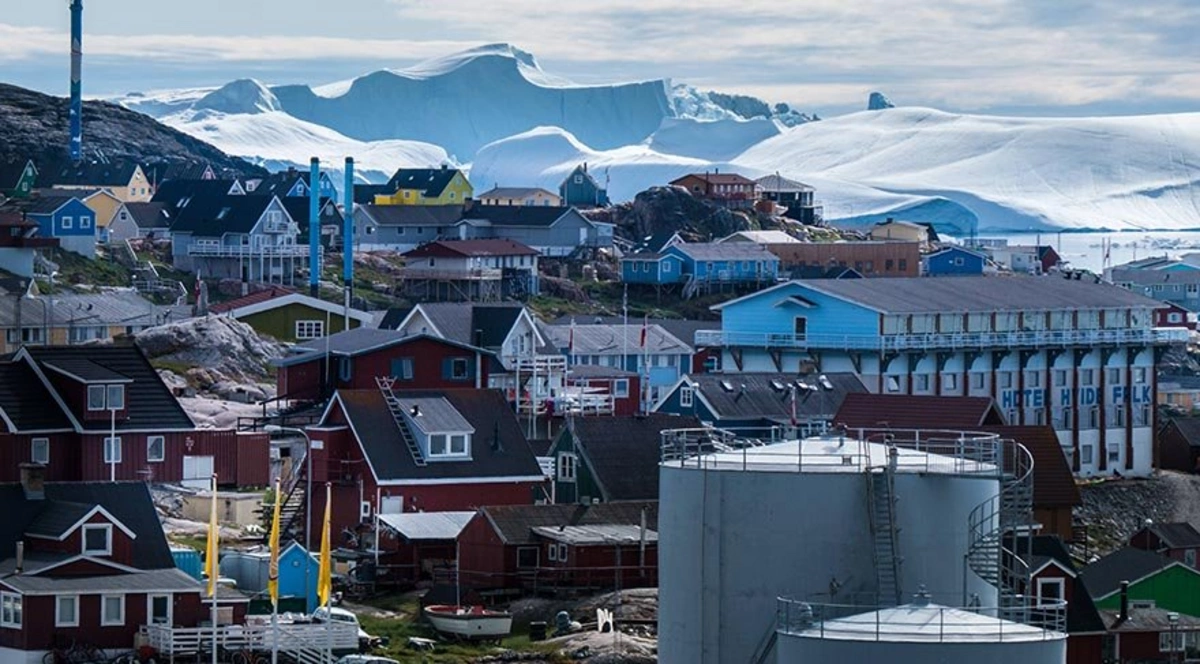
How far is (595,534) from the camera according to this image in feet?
181

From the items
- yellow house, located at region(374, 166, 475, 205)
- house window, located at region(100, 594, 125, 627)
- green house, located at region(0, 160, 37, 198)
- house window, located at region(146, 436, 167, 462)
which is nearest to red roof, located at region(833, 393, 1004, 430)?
house window, located at region(146, 436, 167, 462)

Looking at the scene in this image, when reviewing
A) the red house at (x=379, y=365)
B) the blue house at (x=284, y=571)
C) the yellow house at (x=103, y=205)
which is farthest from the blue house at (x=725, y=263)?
the blue house at (x=284, y=571)

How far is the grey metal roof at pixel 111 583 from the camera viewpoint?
45.0m

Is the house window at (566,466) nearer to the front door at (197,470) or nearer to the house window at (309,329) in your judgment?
the front door at (197,470)

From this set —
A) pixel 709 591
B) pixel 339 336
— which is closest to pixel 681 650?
pixel 709 591

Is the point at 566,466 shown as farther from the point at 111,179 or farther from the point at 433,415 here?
the point at 111,179

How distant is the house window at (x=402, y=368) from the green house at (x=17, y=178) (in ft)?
→ 179

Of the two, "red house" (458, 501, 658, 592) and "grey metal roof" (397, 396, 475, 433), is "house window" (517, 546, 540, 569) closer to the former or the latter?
"red house" (458, 501, 658, 592)

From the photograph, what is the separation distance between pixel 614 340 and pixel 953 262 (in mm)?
48774

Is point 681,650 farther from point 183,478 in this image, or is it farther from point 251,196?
point 251,196

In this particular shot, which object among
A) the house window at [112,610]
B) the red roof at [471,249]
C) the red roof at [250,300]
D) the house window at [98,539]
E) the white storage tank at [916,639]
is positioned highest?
the red roof at [471,249]

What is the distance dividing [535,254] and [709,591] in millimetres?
90996

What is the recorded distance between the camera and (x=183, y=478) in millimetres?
59375

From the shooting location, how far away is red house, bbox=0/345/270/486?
2223 inches
